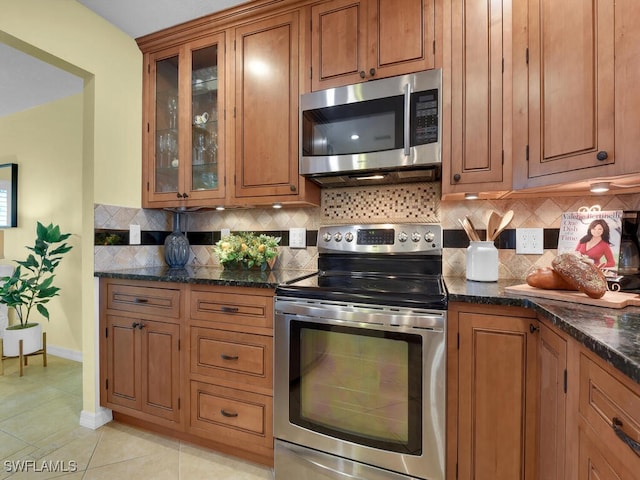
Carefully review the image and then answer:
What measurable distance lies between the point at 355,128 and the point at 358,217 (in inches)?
21.6

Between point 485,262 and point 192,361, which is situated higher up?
point 485,262

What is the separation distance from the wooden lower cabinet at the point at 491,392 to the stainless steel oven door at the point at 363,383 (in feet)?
0.22

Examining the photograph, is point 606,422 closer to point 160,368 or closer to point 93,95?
point 160,368

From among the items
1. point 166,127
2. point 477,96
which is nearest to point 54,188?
point 166,127

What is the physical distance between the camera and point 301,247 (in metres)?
2.09

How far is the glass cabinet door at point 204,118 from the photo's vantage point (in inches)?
79.0

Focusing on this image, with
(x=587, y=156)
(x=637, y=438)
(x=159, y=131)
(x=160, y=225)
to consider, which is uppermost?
(x=159, y=131)

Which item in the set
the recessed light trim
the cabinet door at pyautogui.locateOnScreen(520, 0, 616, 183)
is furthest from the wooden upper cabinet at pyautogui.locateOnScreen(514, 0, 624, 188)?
the recessed light trim

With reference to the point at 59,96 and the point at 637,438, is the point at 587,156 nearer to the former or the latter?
the point at 637,438

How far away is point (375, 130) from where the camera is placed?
158cm

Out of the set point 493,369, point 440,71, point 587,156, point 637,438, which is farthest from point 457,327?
point 440,71

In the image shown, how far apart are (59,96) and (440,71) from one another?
3499mm

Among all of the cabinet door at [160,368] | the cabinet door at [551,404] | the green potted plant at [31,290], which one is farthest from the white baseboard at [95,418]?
the cabinet door at [551,404]

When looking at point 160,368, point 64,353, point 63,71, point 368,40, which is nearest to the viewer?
point 368,40
